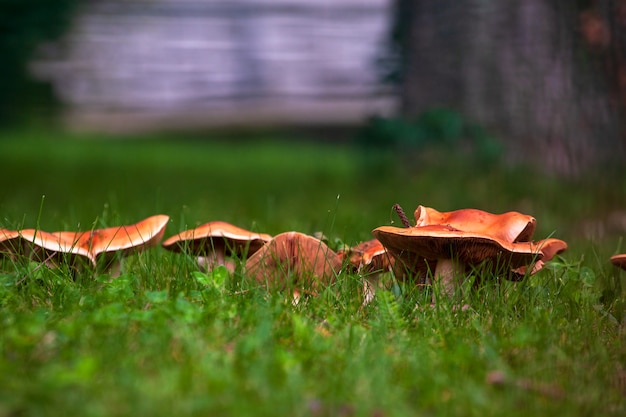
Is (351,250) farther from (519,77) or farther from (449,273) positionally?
(519,77)

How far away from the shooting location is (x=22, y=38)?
785 cm

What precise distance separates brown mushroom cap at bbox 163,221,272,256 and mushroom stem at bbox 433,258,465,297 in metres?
0.69

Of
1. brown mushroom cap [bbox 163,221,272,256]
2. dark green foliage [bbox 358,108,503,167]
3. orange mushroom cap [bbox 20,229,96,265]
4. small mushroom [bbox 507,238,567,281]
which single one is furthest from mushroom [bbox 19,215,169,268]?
dark green foliage [bbox 358,108,503,167]

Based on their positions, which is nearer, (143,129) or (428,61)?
(428,61)

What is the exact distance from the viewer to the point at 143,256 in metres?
3.14

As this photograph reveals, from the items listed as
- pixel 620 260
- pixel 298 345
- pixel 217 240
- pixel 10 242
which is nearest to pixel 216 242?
pixel 217 240

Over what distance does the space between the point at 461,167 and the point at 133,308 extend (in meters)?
4.40

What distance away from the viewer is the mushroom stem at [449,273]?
2.90 metres

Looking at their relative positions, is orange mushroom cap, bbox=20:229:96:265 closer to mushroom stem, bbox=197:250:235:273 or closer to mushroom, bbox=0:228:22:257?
mushroom, bbox=0:228:22:257

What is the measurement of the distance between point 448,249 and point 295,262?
593 millimetres

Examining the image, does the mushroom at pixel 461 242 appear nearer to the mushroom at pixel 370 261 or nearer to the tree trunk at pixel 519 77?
the mushroom at pixel 370 261

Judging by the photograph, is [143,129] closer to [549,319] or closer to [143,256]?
[143,256]

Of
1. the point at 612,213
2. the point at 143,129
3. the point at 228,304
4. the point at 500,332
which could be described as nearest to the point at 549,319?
the point at 500,332

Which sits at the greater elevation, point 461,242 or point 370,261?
point 461,242
